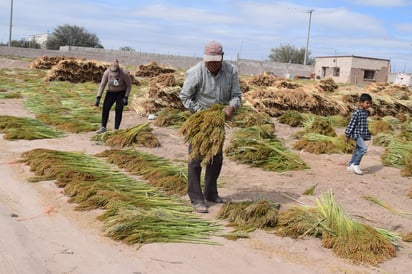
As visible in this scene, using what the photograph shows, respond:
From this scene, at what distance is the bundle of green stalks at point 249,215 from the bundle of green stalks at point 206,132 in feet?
1.91

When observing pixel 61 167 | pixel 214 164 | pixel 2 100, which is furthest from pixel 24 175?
pixel 2 100

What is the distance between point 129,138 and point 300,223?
4.61m

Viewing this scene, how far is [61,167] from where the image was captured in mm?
6102

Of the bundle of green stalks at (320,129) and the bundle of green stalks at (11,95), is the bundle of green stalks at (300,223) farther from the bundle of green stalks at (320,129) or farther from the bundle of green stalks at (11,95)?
the bundle of green stalks at (11,95)

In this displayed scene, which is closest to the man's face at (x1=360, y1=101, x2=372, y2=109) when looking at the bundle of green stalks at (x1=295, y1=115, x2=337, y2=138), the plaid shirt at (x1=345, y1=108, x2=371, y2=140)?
the plaid shirt at (x1=345, y1=108, x2=371, y2=140)

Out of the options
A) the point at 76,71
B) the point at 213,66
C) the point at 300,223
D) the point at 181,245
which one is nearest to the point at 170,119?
the point at 213,66

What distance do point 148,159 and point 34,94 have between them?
9893mm

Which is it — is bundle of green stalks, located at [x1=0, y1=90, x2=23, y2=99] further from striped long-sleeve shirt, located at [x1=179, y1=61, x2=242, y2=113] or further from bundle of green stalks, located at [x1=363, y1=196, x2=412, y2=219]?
bundle of green stalks, located at [x1=363, y1=196, x2=412, y2=219]

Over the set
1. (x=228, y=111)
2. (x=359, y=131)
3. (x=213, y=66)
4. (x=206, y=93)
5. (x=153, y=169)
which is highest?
(x=213, y=66)

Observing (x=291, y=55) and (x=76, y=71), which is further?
(x=291, y=55)

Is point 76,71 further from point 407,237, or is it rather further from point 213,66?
point 407,237

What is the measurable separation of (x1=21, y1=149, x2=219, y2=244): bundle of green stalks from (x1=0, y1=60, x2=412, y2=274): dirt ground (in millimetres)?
126

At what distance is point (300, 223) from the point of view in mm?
4617

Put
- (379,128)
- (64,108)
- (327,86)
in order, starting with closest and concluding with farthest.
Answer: (379,128) → (64,108) → (327,86)
